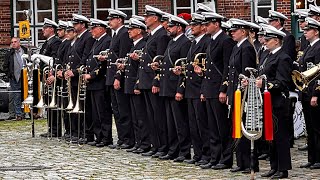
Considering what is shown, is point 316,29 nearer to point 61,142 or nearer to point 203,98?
point 203,98

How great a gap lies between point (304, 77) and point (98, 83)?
607cm

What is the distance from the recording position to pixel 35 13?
119 ft

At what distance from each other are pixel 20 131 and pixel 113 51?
588 centimetres

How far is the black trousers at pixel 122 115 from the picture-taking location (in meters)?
19.4

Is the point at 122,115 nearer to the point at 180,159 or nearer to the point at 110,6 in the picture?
the point at 180,159

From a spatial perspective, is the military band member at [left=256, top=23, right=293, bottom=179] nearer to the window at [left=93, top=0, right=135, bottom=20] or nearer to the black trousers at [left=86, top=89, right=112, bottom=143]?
the black trousers at [left=86, top=89, right=112, bottom=143]

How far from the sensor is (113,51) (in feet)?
63.8

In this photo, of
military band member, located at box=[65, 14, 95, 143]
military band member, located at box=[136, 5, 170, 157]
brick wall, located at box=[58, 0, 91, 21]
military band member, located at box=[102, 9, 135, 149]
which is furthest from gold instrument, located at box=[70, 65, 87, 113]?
brick wall, located at box=[58, 0, 91, 21]

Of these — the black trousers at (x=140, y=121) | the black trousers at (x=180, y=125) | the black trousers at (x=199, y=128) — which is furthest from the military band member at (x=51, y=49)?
the black trousers at (x=199, y=128)

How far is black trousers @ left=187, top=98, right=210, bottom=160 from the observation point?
1642cm

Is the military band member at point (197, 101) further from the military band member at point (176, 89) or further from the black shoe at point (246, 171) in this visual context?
the black shoe at point (246, 171)

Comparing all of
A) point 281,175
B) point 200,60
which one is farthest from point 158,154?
point 281,175

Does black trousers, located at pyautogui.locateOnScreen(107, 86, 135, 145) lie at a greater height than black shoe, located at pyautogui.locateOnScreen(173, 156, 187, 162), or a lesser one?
greater

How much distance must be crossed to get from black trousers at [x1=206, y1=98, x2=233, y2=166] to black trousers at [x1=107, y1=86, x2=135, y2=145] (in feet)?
11.5
